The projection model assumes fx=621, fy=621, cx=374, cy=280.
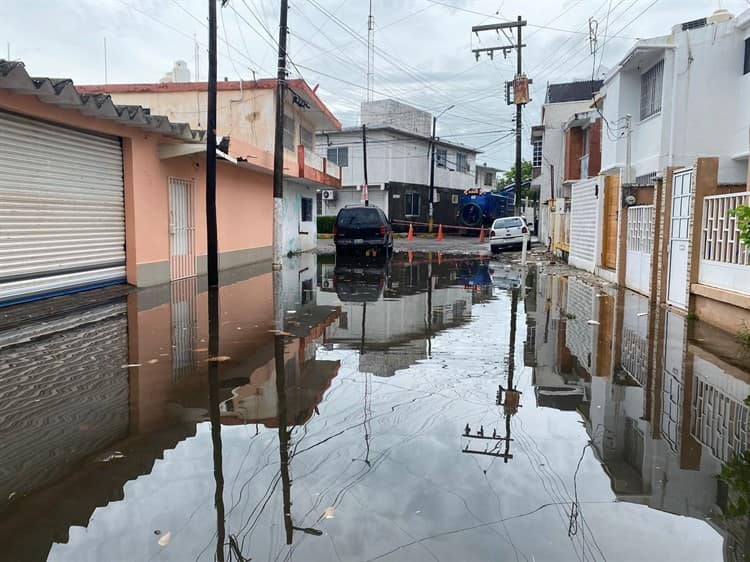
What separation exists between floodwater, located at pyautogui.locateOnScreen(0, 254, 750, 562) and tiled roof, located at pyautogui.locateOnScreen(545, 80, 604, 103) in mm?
32144

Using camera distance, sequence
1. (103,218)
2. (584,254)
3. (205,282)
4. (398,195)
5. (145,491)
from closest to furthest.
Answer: (145,491) → (103,218) → (205,282) → (584,254) → (398,195)

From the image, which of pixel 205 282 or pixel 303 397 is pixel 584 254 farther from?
pixel 303 397

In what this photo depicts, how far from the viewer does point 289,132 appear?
24.8 meters

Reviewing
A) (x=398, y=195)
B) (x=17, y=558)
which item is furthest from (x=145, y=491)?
(x=398, y=195)

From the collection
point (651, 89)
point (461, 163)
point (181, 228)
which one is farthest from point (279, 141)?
point (461, 163)

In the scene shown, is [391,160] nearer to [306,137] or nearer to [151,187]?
[306,137]

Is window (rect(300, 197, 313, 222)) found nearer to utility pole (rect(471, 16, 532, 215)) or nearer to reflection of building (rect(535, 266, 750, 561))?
utility pole (rect(471, 16, 532, 215))

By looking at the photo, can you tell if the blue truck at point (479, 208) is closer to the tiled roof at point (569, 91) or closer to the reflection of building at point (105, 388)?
the tiled roof at point (569, 91)

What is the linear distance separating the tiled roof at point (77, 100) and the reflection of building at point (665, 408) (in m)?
7.79

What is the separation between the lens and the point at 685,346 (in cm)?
828

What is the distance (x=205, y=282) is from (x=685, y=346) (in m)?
10.8

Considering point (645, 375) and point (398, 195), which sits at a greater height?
point (398, 195)

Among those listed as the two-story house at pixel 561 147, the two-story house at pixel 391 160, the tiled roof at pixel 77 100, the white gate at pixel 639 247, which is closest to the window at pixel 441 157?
the two-story house at pixel 391 160

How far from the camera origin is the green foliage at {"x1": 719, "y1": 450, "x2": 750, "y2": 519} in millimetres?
3684
